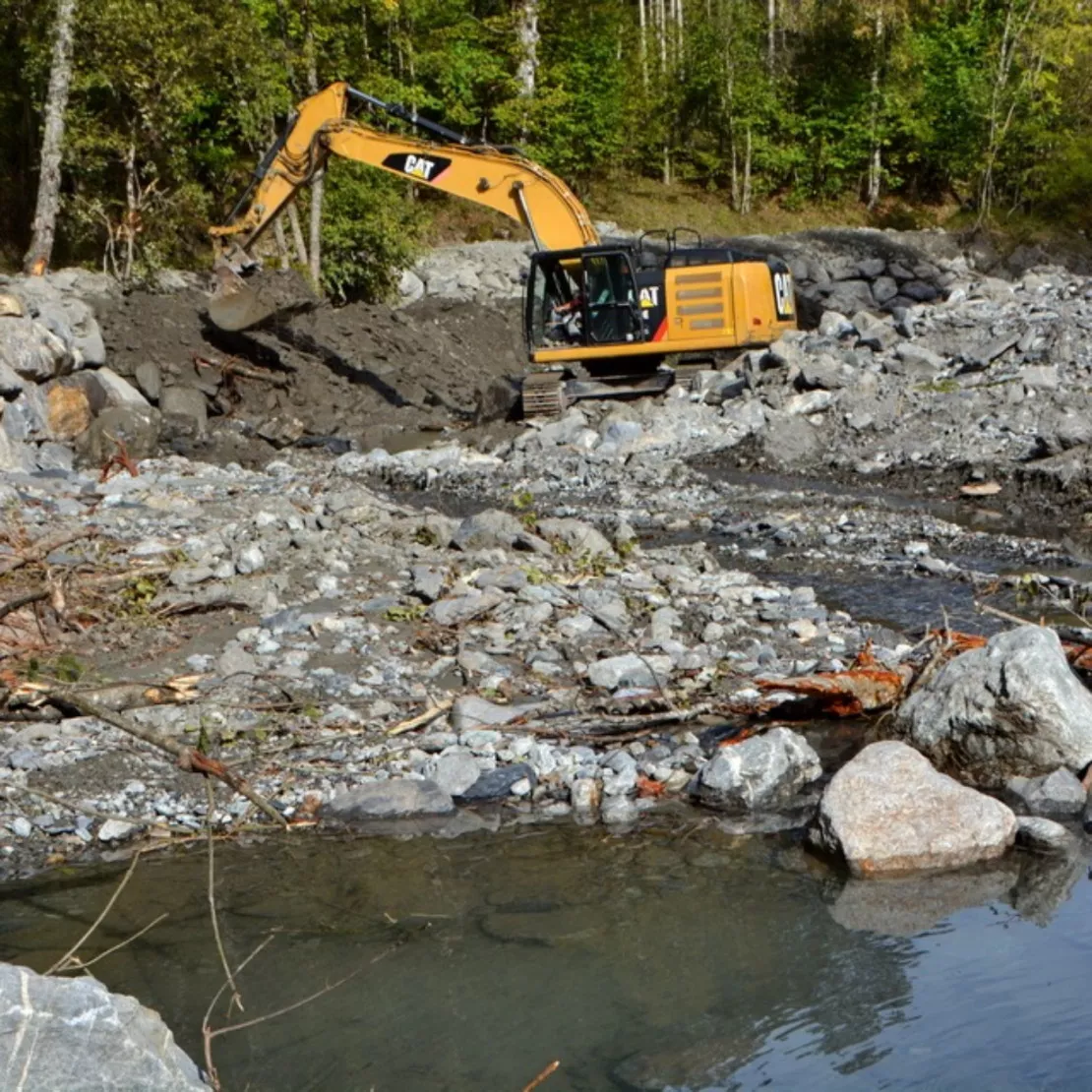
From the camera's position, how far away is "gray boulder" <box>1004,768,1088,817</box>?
5.87 metres

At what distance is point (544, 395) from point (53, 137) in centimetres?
821

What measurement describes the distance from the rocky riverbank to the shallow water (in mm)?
315

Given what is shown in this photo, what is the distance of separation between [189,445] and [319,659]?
9.67 m

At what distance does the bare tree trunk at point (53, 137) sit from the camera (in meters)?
19.3

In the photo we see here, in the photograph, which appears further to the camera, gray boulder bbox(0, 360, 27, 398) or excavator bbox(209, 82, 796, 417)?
excavator bbox(209, 82, 796, 417)

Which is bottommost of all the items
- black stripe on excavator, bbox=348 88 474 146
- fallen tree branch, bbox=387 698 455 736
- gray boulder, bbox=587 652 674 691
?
fallen tree branch, bbox=387 698 455 736

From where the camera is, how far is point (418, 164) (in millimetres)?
17734

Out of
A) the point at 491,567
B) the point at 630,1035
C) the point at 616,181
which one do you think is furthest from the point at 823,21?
the point at 630,1035

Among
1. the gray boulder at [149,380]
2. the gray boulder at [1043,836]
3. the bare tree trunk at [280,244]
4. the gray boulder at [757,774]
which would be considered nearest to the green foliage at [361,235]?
the bare tree trunk at [280,244]

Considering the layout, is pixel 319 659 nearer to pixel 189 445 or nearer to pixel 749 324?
pixel 189 445

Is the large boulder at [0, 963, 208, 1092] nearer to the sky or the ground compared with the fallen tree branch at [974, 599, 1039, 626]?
nearer to the sky

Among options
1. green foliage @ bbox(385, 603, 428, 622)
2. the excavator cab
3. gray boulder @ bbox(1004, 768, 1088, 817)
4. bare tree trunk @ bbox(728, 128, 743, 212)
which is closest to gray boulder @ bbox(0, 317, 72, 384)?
the excavator cab

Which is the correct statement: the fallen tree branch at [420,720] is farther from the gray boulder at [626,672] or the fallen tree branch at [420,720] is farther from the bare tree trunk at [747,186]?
the bare tree trunk at [747,186]

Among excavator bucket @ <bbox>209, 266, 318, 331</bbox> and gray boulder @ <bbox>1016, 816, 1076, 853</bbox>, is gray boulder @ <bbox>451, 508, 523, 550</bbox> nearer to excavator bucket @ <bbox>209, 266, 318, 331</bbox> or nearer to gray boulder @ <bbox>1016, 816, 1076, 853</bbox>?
gray boulder @ <bbox>1016, 816, 1076, 853</bbox>
